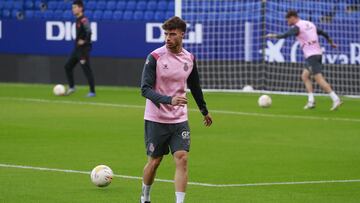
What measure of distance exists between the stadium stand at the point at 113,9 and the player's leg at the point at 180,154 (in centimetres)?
1830

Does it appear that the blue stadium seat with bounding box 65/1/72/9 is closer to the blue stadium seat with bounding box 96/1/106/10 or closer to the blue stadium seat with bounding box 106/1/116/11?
the blue stadium seat with bounding box 96/1/106/10

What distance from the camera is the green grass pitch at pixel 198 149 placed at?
1284cm

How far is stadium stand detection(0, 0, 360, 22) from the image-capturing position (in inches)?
1157

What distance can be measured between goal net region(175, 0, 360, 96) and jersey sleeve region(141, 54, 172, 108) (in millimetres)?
17007

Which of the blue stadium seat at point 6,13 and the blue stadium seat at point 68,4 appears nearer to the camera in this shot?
the blue stadium seat at point 68,4

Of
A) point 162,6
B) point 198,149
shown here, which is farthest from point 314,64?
point 162,6

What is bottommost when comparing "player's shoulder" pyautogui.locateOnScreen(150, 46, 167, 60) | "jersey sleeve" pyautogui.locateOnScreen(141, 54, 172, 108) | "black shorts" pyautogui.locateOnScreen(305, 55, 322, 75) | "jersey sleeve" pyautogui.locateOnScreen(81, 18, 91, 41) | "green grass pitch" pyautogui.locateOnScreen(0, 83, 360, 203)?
"green grass pitch" pyautogui.locateOnScreen(0, 83, 360, 203)


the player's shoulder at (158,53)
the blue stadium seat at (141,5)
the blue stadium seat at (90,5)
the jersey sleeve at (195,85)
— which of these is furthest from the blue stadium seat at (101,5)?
the player's shoulder at (158,53)

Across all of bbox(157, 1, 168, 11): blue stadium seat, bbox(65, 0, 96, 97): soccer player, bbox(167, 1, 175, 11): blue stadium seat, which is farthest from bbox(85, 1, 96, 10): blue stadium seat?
bbox(65, 0, 96, 97): soccer player

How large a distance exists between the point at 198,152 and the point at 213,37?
43.4 feet

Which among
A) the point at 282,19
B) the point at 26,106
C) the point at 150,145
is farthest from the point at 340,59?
the point at 150,145

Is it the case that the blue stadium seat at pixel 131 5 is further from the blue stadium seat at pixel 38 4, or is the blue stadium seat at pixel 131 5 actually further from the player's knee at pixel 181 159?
the player's knee at pixel 181 159

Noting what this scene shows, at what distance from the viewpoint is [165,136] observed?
11.3 metres

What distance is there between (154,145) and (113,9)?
73.1 ft
